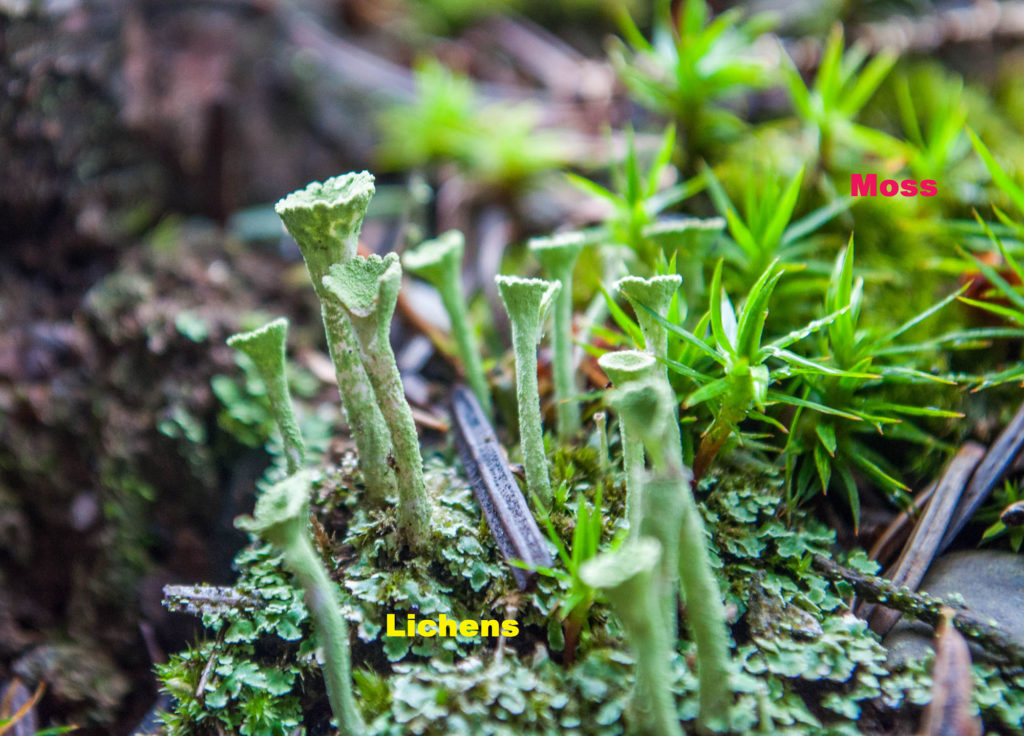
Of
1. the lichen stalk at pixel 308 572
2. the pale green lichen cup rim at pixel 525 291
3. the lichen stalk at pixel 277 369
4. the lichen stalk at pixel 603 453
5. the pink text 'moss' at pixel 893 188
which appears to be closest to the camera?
the lichen stalk at pixel 308 572

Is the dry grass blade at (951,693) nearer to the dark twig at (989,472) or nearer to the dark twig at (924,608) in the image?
the dark twig at (924,608)

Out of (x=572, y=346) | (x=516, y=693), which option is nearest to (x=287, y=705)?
(x=516, y=693)

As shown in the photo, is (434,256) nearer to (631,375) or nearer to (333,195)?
(333,195)

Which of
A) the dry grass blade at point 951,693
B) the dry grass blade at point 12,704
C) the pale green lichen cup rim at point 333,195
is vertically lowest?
the dry grass blade at point 12,704

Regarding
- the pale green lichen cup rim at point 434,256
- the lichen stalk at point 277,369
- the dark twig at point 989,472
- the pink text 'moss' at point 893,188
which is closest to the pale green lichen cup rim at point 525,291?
the pale green lichen cup rim at point 434,256

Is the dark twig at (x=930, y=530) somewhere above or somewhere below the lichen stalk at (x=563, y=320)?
below

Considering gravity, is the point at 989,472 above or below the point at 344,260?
below

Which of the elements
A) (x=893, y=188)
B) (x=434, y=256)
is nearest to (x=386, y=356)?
(x=434, y=256)

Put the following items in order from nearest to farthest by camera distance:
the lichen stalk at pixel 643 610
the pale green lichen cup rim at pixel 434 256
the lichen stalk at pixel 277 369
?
the lichen stalk at pixel 643 610 < the lichen stalk at pixel 277 369 < the pale green lichen cup rim at pixel 434 256
